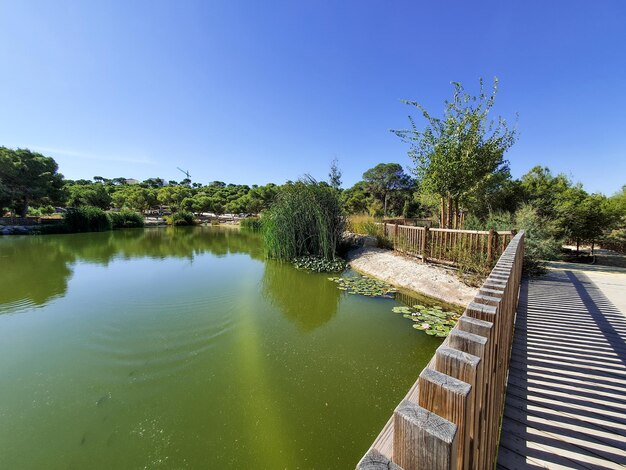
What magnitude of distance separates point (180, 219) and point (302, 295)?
Answer: 29.9 metres

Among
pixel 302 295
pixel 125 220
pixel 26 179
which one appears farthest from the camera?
pixel 125 220

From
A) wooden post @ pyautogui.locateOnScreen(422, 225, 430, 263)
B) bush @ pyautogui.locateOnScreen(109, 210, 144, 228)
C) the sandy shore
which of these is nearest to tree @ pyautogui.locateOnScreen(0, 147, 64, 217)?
bush @ pyautogui.locateOnScreen(109, 210, 144, 228)

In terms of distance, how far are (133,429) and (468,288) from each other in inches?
227

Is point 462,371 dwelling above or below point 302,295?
above

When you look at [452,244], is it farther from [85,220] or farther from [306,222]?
[85,220]

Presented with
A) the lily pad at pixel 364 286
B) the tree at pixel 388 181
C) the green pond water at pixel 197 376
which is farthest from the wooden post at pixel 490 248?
the tree at pixel 388 181

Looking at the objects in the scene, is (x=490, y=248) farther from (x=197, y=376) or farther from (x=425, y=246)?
(x=197, y=376)

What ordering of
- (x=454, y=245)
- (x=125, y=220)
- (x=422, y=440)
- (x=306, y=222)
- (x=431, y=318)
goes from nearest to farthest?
(x=422, y=440), (x=431, y=318), (x=454, y=245), (x=306, y=222), (x=125, y=220)

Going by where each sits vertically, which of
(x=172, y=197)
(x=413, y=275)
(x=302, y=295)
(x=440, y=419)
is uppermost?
(x=172, y=197)

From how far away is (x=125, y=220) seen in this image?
87.0ft

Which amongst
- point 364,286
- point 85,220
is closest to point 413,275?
point 364,286

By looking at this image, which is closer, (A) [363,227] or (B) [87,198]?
(A) [363,227]

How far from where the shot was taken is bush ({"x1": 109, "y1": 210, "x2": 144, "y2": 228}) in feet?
82.9

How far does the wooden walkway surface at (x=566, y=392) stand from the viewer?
5.05 ft
